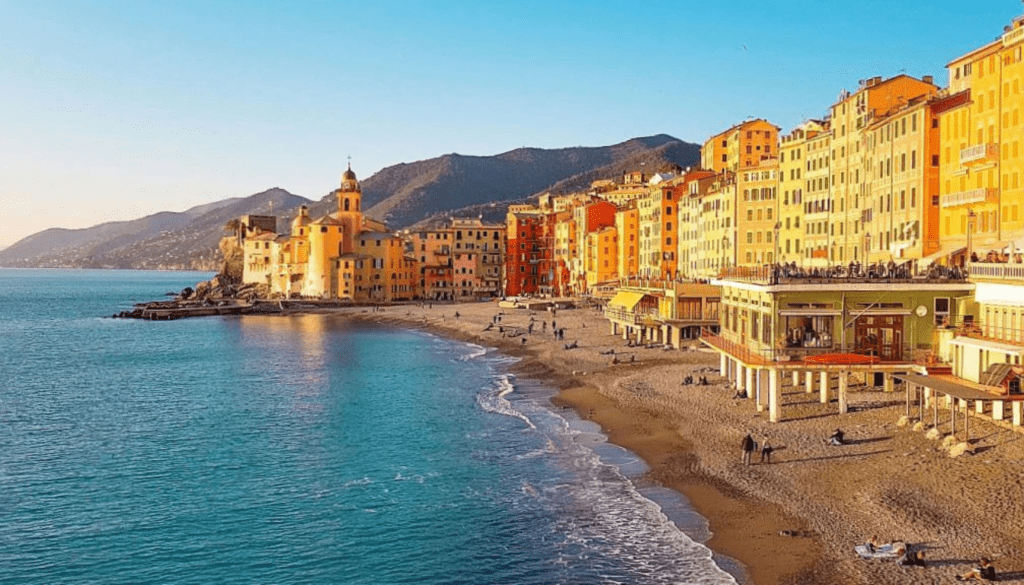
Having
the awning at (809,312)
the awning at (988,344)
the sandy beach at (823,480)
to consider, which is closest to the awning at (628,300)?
the sandy beach at (823,480)

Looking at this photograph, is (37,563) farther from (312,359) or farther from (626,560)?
(312,359)

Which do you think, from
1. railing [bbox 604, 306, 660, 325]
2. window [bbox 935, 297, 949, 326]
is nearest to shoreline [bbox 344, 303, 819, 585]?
railing [bbox 604, 306, 660, 325]

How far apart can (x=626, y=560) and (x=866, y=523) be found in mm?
8366

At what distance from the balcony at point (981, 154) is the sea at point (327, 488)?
2773cm

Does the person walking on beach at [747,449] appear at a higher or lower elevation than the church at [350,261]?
lower

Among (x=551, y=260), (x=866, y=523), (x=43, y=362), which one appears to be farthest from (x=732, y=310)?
(x=551, y=260)

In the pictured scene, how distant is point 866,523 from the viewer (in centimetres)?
3056

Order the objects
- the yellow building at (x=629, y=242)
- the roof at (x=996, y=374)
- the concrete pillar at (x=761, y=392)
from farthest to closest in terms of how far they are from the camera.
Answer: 1. the yellow building at (x=629, y=242)
2. the concrete pillar at (x=761, y=392)
3. the roof at (x=996, y=374)

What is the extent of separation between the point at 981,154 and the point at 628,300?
1537 inches

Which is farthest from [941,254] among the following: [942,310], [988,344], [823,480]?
[823,480]

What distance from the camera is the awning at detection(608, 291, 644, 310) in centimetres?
8481

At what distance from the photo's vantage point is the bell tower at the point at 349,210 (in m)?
177

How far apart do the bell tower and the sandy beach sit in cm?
12217

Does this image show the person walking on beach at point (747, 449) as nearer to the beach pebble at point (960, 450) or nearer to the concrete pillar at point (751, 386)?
the beach pebble at point (960, 450)
